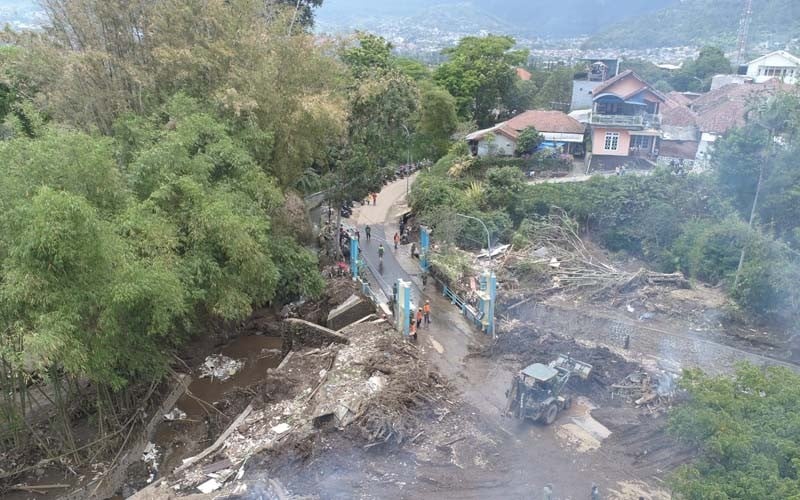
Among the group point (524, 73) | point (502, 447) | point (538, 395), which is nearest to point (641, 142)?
point (538, 395)

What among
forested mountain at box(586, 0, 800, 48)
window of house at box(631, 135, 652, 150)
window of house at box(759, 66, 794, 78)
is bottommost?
window of house at box(631, 135, 652, 150)

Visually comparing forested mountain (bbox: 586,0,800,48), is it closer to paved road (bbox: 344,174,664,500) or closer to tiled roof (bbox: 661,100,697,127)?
tiled roof (bbox: 661,100,697,127)

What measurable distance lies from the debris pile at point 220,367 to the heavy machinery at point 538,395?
27.1 ft

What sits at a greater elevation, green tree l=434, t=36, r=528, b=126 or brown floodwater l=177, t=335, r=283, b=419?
green tree l=434, t=36, r=528, b=126

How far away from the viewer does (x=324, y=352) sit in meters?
16.3

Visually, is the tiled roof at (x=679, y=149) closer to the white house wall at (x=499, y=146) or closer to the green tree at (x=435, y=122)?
the white house wall at (x=499, y=146)

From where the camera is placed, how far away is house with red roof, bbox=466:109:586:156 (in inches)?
1366

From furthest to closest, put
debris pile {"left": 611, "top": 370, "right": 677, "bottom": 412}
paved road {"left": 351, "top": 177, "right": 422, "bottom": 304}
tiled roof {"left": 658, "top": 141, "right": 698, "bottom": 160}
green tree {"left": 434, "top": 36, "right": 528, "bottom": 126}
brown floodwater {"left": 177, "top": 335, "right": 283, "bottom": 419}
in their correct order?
green tree {"left": 434, "top": 36, "right": 528, "bottom": 126}, tiled roof {"left": 658, "top": 141, "right": 698, "bottom": 160}, paved road {"left": 351, "top": 177, "right": 422, "bottom": 304}, brown floodwater {"left": 177, "top": 335, "right": 283, "bottom": 419}, debris pile {"left": 611, "top": 370, "right": 677, "bottom": 412}

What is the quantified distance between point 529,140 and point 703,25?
63018mm

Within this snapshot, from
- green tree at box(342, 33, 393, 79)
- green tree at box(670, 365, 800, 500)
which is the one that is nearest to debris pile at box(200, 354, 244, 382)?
green tree at box(670, 365, 800, 500)

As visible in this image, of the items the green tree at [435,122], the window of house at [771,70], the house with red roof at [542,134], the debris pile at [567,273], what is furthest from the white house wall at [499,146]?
the window of house at [771,70]

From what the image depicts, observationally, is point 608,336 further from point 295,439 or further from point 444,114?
point 444,114

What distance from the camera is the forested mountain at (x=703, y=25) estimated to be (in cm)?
6444

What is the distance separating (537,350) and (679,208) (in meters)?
13.2
